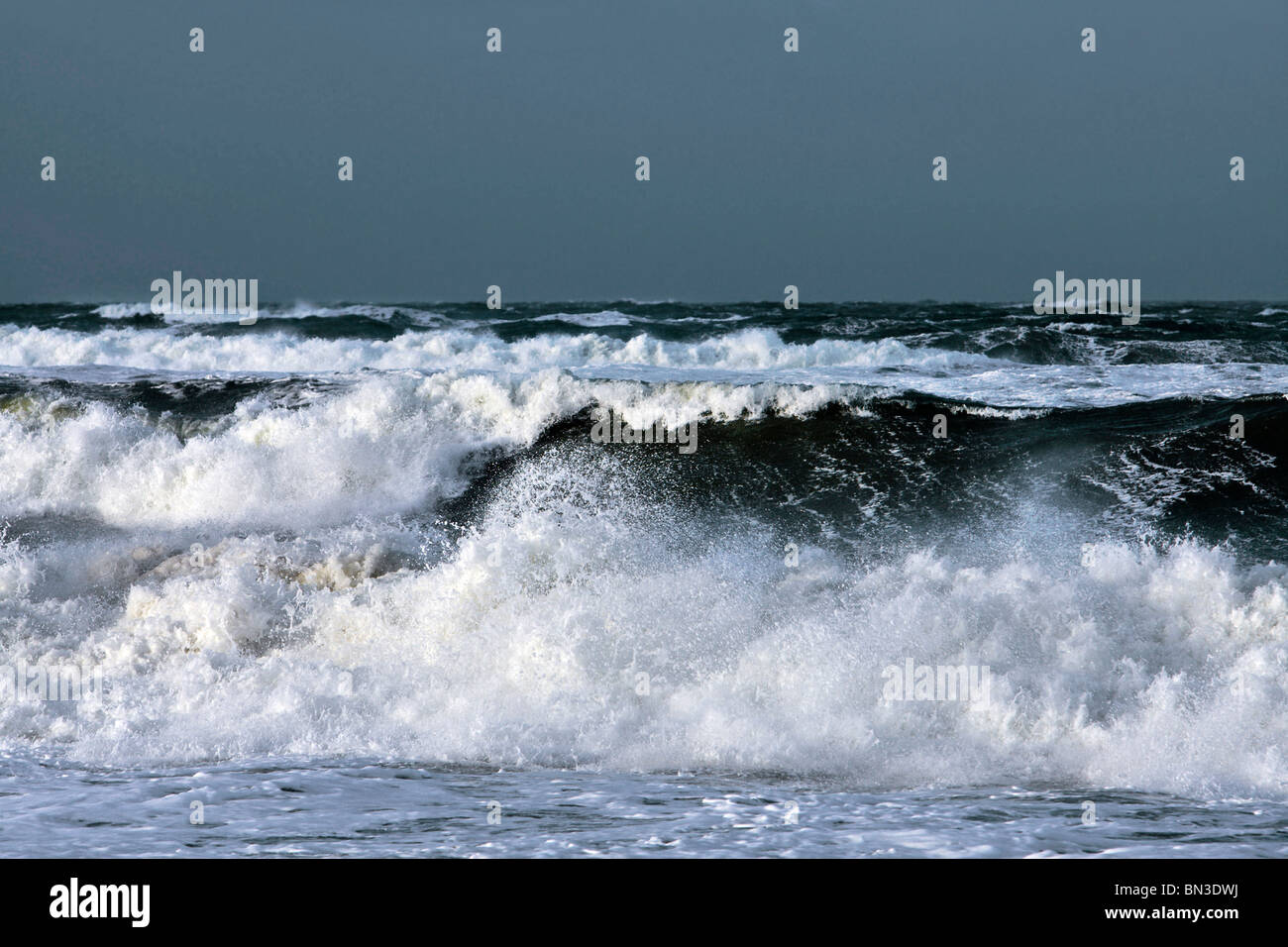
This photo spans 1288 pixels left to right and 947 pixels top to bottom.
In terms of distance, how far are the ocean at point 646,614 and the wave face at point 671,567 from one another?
0.12ft

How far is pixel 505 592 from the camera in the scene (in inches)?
319

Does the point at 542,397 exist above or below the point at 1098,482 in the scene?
above

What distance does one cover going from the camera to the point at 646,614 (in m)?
7.52

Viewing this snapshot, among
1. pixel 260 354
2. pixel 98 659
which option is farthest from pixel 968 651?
pixel 260 354

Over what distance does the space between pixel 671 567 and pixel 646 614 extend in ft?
3.61

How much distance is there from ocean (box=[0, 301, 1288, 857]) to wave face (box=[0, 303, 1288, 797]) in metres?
0.04

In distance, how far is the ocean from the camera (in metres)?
5.15

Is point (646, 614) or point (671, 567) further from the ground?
point (671, 567)

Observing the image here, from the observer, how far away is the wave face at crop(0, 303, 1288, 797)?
6.20 meters

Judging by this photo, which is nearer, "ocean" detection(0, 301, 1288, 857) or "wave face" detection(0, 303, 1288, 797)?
"ocean" detection(0, 301, 1288, 857)
